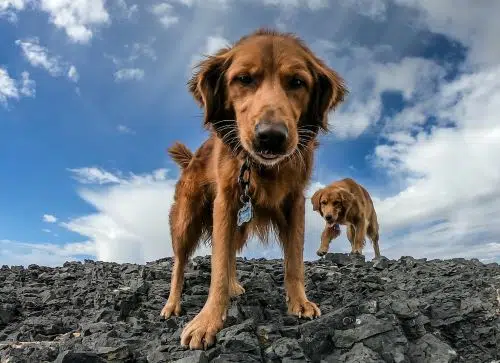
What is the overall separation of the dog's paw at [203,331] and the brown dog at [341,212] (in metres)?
8.94

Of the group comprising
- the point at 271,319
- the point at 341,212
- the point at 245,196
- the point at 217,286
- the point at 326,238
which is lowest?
the point at 271,319

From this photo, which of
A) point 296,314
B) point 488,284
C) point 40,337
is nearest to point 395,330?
point 296,314

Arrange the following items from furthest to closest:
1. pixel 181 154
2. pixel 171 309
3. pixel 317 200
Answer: pixel 317 200
pixel 181 154
pixel 171 309

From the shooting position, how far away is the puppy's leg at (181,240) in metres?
5.45

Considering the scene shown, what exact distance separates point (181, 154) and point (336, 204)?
7.48 metres

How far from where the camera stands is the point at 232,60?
4.62 metres

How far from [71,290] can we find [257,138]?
4.25 m

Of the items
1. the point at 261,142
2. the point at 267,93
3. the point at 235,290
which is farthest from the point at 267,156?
the point at 235,290

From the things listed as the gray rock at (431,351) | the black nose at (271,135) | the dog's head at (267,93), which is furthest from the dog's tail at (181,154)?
the gray rock at (431,351)

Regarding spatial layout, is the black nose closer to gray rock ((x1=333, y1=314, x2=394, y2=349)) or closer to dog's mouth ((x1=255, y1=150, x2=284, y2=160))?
dog's mouth ((x1=255, y1=150, x2=284, y2=160))

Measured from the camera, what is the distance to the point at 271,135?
3.72 m

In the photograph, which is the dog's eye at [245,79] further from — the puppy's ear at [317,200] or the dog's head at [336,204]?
the puppy's ear at [317,200]

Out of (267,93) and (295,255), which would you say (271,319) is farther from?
(267,93)

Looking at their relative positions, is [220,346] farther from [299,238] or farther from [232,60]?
[232,60]
